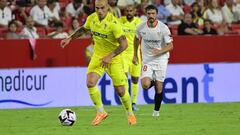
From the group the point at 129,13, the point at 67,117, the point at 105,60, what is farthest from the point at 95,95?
the point at 129,13

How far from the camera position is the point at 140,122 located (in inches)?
605

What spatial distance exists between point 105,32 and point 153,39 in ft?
8.31

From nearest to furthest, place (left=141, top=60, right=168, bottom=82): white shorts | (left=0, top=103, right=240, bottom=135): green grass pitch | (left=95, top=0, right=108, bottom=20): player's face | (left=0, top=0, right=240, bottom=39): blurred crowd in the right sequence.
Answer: (left=0, top=103, right=240, bottom=135): green grass pitch, (left=95, top=0, right=108, bottom=20): player's face, (left=141, top=60, right=168, bottom=82): white shorts, (left=0, top=0, right=240, bottom=39): blurred crowd

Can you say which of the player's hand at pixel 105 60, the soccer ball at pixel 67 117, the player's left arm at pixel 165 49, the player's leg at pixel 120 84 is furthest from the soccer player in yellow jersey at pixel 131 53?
the player's hand at pixel 105 60

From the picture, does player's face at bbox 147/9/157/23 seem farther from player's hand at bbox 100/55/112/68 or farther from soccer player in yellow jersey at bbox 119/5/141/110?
soccer player in yellow jersey at bbox 119/5/141/110

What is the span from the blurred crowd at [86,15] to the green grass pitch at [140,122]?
326 cm

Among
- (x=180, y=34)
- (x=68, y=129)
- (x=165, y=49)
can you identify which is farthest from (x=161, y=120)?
(x=180, y=34)

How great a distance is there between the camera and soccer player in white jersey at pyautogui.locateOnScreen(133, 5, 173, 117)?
54.8ft

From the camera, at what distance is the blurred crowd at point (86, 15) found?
73.5 feet

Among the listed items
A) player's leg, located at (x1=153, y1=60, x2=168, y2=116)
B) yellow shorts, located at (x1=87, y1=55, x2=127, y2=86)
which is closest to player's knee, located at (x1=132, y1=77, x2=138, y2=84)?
player's leg, located at (x1=153, y1=60, x2=168, y2=116)

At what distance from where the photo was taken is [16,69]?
20391 millimetres

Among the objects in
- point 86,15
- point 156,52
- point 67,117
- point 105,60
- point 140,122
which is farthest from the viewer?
point 86,15

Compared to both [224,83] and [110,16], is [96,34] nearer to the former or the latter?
[110,16]

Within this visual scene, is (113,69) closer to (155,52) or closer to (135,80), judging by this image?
(155,52)
